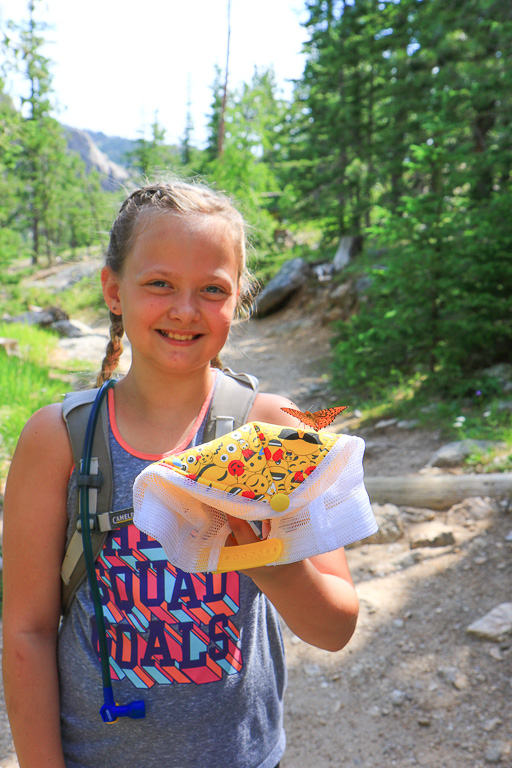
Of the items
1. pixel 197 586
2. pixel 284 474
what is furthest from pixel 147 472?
pixel 197 586

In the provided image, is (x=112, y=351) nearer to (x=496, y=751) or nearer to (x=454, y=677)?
(x=496, y=751)

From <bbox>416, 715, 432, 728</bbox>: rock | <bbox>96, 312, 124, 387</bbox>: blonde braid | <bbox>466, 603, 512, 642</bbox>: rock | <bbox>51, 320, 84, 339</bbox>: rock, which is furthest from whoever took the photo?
<bbox>51, 320, 84, 339</bbox>: rock

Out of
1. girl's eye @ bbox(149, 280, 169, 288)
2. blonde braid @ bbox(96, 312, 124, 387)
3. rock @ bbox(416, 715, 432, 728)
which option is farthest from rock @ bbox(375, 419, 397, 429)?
girl's eye @ bbox(149, 280, 169, 288)

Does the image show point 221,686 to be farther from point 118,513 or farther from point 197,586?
point 118,513

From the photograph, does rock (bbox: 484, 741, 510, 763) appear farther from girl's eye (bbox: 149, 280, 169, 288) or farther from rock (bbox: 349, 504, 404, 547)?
girl's eye (bbox: 149, 280, 169, 288)

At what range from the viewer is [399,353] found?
26.1 ft

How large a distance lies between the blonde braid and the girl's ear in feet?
0.44

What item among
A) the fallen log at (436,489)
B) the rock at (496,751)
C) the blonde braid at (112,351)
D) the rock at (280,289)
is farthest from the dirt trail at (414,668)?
the rock at (280,289)

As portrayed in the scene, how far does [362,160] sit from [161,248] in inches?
587

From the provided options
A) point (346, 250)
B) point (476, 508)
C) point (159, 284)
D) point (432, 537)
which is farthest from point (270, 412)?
point (346, 250)

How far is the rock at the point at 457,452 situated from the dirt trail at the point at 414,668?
754 mm

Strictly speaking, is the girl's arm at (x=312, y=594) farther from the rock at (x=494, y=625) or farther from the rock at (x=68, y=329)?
the rock at (x=68, y=329)

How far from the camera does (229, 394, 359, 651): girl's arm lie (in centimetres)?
95

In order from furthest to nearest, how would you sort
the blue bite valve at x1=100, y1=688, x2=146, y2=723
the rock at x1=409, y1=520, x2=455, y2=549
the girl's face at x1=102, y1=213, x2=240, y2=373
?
the rock at x1=409, y1=520, x2=455, y2=549 → the girl's face at x1=102, y1=213, x2=240, y2=373 → the blue bite valve at x1=100, y1=688, x2=146, y2=723
